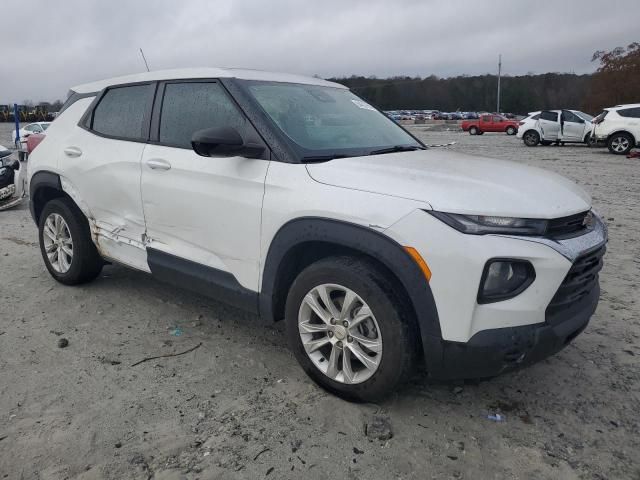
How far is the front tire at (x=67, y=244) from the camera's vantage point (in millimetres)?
4379

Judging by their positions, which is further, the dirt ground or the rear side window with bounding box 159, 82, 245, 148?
the rear side window with bounding box 159, 82, 245, 148

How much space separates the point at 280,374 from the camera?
3.22 meters

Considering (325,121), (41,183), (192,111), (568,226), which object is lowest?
(568,226)

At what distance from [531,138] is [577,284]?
2244 centimetres

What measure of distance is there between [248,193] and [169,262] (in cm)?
90

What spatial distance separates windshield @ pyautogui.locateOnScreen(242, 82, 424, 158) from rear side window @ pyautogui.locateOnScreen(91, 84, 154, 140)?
0.97 m

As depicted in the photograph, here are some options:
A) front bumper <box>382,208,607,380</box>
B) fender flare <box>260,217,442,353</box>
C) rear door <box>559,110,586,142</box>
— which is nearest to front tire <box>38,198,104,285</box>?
fender flare <box>260,217,442,353</box>

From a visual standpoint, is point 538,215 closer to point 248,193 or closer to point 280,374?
point 248,193

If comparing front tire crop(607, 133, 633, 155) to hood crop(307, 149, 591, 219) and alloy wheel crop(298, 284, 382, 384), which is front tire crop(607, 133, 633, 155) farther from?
alloy wheel crop(298, 284, 382, 384)

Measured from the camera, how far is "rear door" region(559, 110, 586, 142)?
A: 2138 cm

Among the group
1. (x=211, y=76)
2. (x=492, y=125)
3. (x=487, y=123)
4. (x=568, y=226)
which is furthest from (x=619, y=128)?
(x=487, y=123)

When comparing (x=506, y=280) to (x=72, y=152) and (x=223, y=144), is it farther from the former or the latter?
(x=72, y=152)

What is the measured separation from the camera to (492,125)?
37375 mm

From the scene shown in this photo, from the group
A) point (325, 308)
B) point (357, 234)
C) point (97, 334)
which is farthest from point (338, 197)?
point (97, 334)
